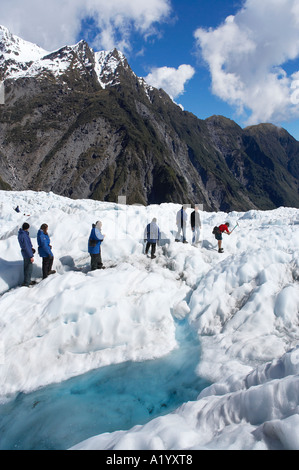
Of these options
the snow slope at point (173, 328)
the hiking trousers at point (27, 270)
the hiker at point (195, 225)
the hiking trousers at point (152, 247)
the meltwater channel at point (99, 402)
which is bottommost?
the meltwater channel at point (99, 402)

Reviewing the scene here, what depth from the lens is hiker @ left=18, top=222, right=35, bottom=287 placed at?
9055 mm

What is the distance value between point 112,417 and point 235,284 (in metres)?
5.15

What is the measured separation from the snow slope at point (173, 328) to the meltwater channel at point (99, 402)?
0.29 metres

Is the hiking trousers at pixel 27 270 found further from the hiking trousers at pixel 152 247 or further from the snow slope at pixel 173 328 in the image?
the hiking trousers at pixel 152 247

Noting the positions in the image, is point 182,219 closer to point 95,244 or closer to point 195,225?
point 195,225

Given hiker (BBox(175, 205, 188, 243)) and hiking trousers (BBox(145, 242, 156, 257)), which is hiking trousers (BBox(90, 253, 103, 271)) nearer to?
hiking trousers (BBox(145, 242, 156, 257))

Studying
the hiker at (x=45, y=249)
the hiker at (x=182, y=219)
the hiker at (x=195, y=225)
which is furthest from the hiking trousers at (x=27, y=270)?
the hiker at (x=195, y=225)

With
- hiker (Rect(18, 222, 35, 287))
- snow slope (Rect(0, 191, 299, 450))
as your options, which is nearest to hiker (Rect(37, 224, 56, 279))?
hiker (Rect(18, 222, 35, 287))

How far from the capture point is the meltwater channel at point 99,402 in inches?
199

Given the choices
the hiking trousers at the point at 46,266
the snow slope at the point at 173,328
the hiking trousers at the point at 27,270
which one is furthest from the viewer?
the hiking trousers at the point at 46,266

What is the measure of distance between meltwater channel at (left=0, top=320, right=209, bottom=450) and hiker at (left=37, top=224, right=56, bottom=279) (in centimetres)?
417

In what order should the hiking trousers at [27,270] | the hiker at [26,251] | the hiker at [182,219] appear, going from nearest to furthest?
the hiker at [26,251] < the hiking trousers at [27,270] < the hiker at [182,219]

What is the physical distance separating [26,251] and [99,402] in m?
5.12
